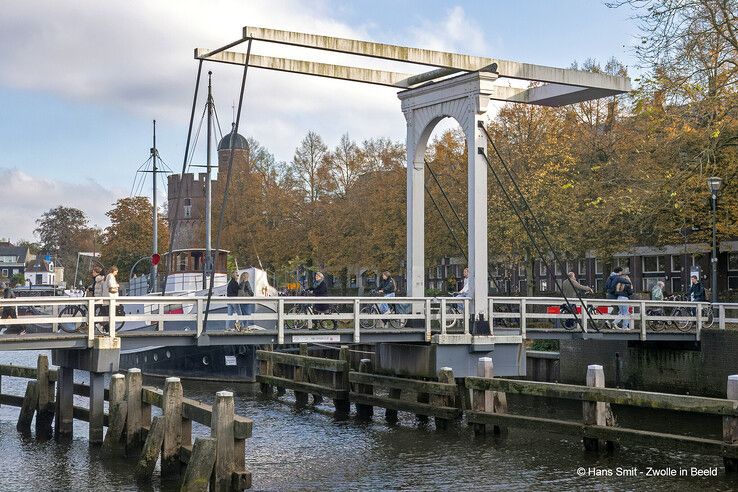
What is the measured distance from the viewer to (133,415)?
17156 mm

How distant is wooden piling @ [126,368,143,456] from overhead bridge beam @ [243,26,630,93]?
5893 millimetres

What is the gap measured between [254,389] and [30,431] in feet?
33.9

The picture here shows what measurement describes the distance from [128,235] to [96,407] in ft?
194

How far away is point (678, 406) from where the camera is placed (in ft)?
50.8

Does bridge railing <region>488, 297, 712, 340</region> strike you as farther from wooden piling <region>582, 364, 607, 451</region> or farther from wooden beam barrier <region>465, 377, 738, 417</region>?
wooden piling <region>582, 364, 607, 451</region>

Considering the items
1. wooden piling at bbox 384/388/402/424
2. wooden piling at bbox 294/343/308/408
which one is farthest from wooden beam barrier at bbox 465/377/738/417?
wooden piling at bbox 294/343/308/408

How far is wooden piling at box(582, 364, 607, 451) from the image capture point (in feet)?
56.6

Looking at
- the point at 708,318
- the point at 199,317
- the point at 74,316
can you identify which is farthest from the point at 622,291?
the point at 74,316

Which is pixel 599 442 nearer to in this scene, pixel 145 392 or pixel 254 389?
pixel 145 392

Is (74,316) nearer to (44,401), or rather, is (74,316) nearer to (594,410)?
(44,401)

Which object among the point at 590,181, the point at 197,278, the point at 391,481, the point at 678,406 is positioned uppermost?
the point at 590,181

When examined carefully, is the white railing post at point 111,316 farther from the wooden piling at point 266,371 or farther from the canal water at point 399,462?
the wooden piling at point 266,371

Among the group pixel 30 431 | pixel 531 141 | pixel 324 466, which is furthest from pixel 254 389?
pixel 531 141

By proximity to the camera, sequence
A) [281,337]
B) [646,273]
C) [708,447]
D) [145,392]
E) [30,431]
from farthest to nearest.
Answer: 1. [646,273]
2. [30,431]
3. [281,337]
4. [145,392]
5. [708,447]
